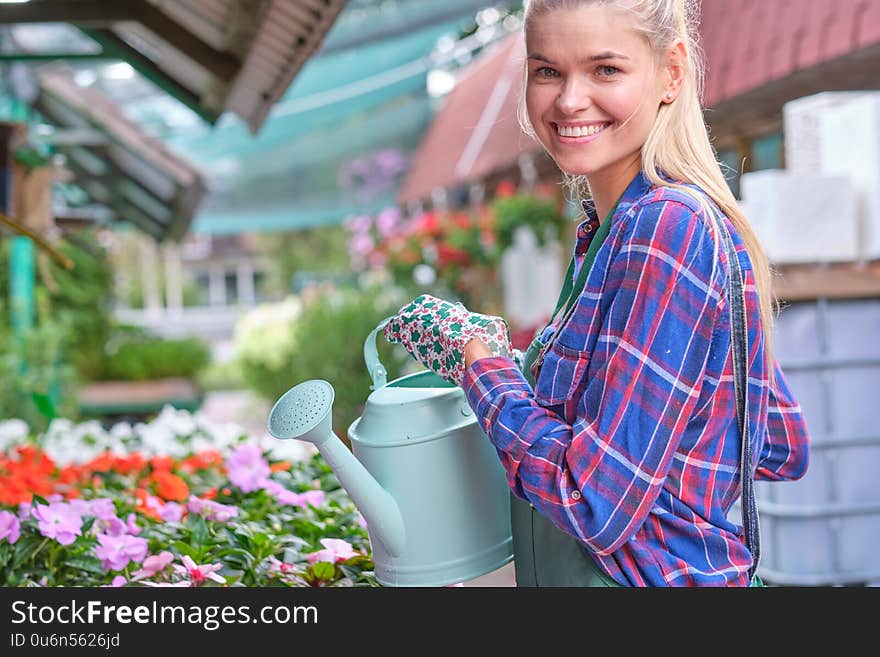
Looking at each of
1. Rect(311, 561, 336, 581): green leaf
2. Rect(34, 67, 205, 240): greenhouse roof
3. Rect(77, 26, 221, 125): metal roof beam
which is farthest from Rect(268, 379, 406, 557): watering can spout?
Rect(34, 67, 205, 240): greenhouse roof

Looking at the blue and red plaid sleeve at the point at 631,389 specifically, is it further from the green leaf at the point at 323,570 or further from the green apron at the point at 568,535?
the green leaf at the point at 323,570

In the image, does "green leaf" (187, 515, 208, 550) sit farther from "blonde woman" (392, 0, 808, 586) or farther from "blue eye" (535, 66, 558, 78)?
"blue eye" (535, 66, 558, 78)

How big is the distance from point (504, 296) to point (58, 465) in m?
5.59

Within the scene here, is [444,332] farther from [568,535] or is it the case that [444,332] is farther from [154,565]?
[154,565]

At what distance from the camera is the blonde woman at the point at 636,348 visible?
1.08 metres

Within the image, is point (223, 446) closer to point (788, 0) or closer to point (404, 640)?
point (404, 640)

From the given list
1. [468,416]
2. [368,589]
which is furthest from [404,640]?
[468,416]

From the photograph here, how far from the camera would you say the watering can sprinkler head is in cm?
120

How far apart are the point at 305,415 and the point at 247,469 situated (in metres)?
0.93

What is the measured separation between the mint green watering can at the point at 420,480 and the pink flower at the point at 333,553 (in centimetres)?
31

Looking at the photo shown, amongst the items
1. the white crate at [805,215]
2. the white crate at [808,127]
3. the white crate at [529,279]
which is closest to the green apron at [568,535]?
the white crate at [805,215]

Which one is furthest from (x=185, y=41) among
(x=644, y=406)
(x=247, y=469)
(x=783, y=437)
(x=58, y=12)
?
(x=644, y=406)

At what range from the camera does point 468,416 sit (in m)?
1.30

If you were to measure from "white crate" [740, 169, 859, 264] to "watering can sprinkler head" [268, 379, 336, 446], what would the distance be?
2501 mm
